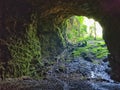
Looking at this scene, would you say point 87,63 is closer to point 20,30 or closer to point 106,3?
point 20,30

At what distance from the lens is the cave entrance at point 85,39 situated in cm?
1995

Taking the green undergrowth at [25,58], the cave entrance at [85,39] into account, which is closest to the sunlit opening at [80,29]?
the cave entrance at [85,39]

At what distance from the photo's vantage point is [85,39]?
28.1 meters

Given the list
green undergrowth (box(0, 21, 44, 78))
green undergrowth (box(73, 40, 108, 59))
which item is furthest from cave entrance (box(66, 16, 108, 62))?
green undergrowth (box(0, 21, 44, 78))

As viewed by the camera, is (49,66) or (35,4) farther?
(49,66)

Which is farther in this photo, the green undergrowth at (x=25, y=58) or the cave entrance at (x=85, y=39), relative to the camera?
the cave entrance at (x=85, y=39)

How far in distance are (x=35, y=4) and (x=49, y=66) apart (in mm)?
4714

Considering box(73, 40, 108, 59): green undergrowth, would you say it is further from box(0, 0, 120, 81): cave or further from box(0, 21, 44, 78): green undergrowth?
box(0, 0, 120, 81): cave

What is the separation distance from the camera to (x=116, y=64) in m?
11.0

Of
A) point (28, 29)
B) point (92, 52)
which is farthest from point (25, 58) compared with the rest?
point (92, 52)

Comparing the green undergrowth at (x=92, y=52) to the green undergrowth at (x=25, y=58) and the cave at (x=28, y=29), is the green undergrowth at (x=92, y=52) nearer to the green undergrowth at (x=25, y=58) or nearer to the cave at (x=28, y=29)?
the green undergrowth at (x=25, y=58)

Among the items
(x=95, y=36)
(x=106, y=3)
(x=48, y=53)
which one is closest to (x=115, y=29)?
(x=106, y=3)

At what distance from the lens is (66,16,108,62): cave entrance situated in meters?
20.0

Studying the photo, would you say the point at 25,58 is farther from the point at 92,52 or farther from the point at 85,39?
the point at 85,39
